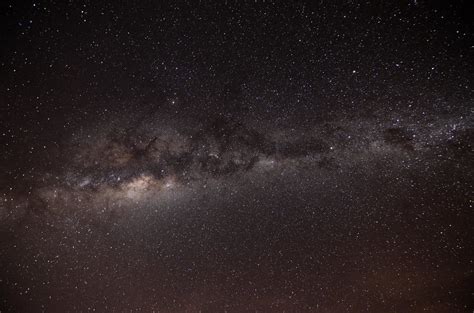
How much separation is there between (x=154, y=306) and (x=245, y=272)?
220 centimetres

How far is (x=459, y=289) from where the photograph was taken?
691cm

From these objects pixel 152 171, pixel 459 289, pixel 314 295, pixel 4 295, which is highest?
pixel 152 171

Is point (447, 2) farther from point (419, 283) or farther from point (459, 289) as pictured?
point (459, 289)

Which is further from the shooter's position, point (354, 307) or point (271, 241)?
point (354, 307)

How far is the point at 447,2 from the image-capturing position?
150 inches

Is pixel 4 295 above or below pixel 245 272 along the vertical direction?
above

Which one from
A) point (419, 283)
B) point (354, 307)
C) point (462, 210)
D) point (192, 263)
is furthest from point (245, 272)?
point (462, 210)

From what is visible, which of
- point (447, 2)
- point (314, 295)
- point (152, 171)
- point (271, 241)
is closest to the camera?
point (447, 2)

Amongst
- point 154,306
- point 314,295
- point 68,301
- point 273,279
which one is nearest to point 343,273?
point 314,295

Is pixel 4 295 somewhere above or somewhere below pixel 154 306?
above

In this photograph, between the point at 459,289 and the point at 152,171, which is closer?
the point at 152,171

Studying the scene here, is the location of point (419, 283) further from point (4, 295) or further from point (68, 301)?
point (4, 295)

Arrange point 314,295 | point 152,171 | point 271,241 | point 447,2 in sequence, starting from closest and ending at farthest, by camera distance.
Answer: point 447,2, point 152,171, point 271,241, point 314,295

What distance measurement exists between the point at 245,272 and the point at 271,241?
945 millimetres
